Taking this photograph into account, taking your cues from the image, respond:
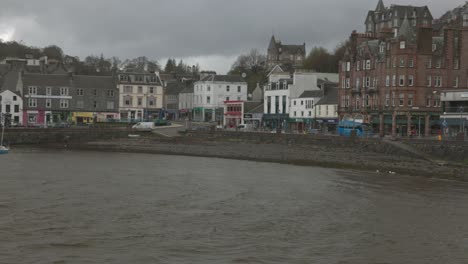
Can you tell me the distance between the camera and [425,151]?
5550cm

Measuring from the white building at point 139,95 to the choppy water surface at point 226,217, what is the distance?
61561 millimetres

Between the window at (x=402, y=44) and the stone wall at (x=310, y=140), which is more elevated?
the window at (x=402, y=44)

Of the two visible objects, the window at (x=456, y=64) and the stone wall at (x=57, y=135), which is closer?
the window at (x=456, y=64)

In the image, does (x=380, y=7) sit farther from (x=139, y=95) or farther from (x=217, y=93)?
(x=139, y=95)

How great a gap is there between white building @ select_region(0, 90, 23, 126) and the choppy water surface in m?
49.9

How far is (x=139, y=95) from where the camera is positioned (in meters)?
108

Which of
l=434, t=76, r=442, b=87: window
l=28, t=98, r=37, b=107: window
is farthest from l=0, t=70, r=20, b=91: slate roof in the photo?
l=434, t=76, r=442, b=87: window

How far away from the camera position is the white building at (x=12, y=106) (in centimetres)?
9219

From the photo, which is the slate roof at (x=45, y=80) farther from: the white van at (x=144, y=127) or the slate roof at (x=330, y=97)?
the slate roof at (x=330, y=97)

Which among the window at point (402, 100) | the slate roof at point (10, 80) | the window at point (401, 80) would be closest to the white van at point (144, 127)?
the slate roof at point (10, 80)

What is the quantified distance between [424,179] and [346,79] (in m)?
40.4

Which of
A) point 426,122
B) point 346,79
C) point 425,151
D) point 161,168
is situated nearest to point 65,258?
point 161,168

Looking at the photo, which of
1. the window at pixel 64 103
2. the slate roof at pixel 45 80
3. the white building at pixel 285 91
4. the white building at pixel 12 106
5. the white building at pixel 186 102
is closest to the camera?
the white building at pixel 285 91

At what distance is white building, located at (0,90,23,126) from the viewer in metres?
92.2
